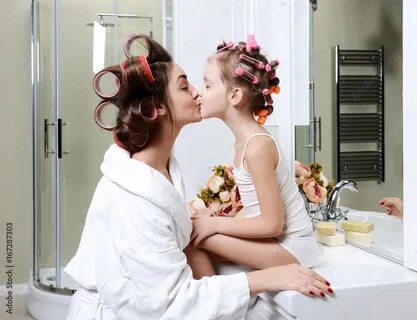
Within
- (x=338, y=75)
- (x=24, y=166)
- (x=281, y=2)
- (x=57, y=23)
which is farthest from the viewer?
(x=24, y=166)

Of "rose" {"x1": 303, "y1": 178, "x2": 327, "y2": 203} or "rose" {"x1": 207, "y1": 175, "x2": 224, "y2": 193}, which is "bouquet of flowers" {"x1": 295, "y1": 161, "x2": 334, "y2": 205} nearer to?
"rose" {"x1": 303, "y1": 178, "x2": 327, "y2": 203}

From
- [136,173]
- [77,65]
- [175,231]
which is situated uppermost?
[77,65]

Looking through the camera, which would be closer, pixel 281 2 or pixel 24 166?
pixel 281 2

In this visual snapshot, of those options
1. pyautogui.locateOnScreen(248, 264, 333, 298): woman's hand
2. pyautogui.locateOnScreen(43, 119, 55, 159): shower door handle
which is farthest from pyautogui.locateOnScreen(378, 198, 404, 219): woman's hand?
pyautogui.locateOnScreen(43, 119, 55, 159): shower door handle

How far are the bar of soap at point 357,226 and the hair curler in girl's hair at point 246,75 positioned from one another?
60cm

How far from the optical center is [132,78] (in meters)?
1.30

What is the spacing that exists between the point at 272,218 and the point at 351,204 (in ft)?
1.61

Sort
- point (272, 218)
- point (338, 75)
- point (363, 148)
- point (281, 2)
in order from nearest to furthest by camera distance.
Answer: point (272, 218) → point (363, 148) → point (338, 75) → point (281, 2)

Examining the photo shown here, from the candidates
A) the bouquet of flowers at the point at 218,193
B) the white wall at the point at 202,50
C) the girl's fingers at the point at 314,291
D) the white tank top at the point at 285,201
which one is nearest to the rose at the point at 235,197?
the bouquet of flowers at the point at 218,193

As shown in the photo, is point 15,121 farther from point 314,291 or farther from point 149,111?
point 314,291

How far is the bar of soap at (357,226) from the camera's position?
5.59ft

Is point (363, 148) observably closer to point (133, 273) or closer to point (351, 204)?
point (351, 204)

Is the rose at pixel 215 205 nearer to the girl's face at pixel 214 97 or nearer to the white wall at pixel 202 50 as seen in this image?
the girl's face at pixel 214 97

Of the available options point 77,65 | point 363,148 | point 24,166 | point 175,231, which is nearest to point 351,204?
point 363,148
